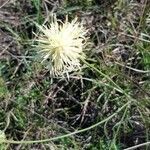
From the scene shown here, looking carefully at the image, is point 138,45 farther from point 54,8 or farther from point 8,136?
point 8,136

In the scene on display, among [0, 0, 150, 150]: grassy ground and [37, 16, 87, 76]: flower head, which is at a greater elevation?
[37, 16, 87, 76]: flower head

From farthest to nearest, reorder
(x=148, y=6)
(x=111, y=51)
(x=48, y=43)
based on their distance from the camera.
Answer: (x=111, y=51)
(x=148, y=6)
(x=48, y=43)

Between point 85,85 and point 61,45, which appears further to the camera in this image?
point 85,85

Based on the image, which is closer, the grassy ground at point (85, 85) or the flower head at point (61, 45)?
the flower head at point (61, 45)

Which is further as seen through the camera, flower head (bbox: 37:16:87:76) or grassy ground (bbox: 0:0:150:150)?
grassy ground (bbox: 0:0:150:150)

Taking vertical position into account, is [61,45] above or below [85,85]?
above

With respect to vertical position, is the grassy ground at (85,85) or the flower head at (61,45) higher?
the flower head at (61,45)

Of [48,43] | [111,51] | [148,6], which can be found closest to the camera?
[48,43]

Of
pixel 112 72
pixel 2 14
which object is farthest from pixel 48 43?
pixel 2 14
